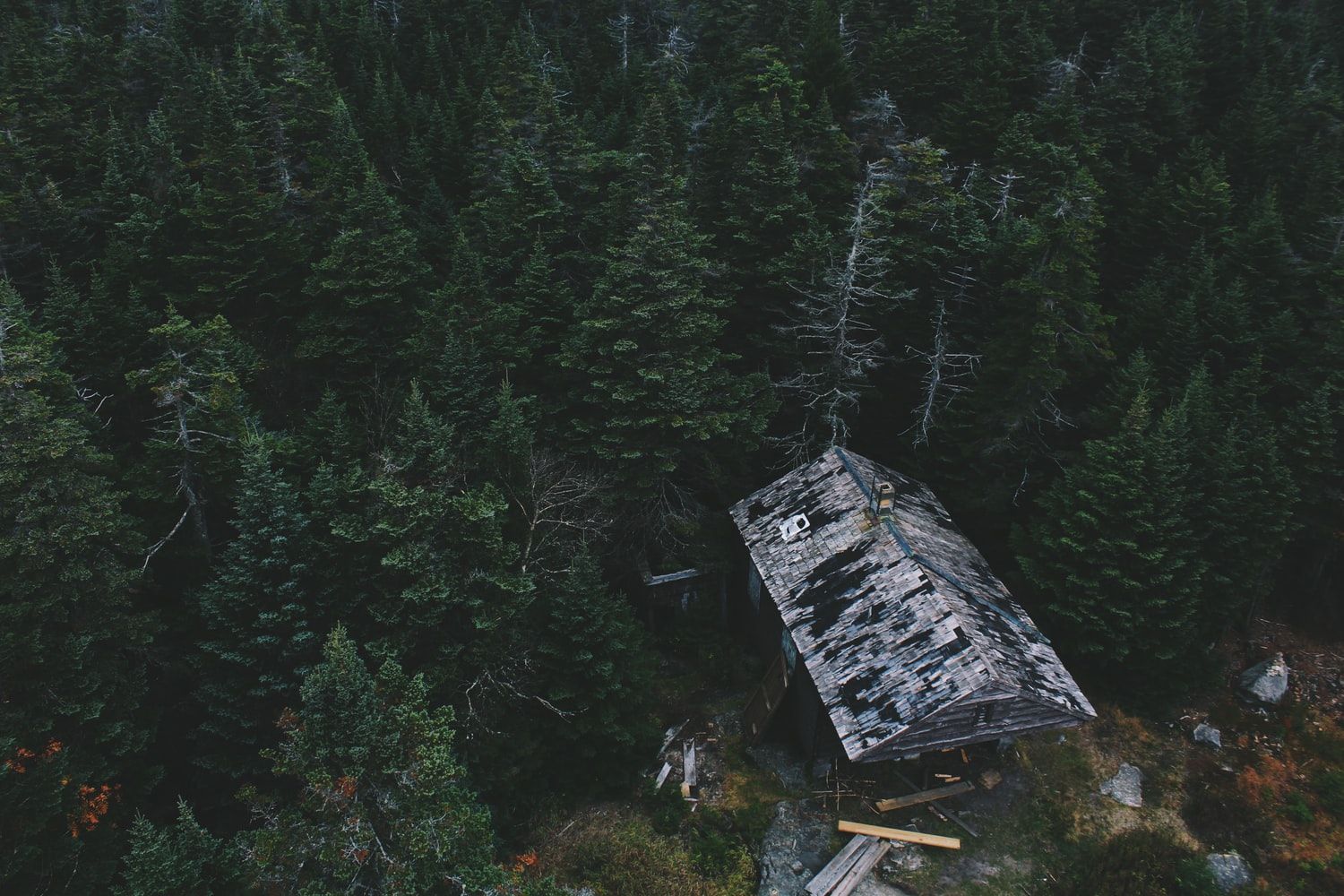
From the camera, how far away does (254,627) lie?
68.3ft

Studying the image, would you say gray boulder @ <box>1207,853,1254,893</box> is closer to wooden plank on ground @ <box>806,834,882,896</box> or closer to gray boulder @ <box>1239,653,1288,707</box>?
gray boulder @ <box>1239,653,1288,707</box>

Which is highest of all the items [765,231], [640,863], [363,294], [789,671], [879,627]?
[765,231]

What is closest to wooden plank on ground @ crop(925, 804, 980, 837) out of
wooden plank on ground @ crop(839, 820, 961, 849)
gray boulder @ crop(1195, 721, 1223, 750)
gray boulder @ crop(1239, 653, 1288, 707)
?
wooden plank on ground @ crop(839, 820, 961, 849)

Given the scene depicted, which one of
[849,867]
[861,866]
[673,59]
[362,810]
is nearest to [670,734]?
[849,867]

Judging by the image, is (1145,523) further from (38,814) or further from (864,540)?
(38,814)

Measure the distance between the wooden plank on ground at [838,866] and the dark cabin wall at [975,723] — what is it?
9.36ft

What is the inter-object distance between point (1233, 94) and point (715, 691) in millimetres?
45464

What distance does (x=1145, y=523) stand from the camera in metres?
23.8

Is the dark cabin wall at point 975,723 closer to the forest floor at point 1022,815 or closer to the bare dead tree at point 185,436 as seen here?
the forest floor at point 1022,815

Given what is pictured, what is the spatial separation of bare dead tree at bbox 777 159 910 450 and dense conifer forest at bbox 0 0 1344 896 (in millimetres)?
311

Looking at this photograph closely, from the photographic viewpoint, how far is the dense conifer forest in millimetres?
18766

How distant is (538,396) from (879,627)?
13549 mm

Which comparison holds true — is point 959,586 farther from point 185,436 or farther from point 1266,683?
point 185,436

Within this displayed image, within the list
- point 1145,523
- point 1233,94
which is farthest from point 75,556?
point 1233,94
